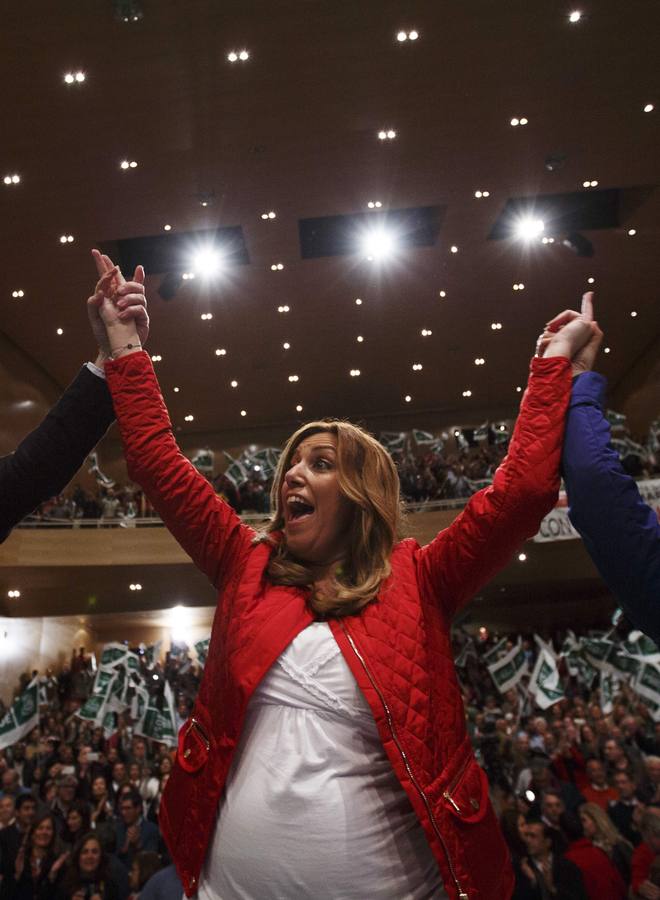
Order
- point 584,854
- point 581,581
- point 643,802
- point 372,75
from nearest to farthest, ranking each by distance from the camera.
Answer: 1. point 584,854
2. point 643,802
3. point 372,75
4. point 581,581

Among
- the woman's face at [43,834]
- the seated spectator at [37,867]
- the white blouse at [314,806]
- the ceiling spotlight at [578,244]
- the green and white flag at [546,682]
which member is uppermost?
the ceiling spotlight at [578,244]

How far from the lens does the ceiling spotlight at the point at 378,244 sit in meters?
12.2

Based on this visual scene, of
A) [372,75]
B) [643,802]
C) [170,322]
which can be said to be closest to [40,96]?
[372,75]

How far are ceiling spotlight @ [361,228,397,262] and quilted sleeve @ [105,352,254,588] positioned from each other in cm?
1124

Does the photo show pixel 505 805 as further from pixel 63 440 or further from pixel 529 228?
pixel 529 228

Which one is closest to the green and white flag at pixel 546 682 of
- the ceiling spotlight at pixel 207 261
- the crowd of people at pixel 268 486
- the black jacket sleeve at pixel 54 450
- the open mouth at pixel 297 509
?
the crowd of people at pixel 268 486

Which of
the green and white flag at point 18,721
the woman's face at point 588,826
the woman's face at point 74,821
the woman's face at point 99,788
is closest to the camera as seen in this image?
the woman's face at point 588,826

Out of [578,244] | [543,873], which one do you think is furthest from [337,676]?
[578,244]

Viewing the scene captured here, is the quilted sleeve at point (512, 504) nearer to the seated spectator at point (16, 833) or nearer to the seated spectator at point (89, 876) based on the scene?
the seated spectator at point (89, 876)

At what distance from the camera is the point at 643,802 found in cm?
502

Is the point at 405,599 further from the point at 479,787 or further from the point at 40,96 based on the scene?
the point at 40,96

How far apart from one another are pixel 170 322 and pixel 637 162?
8.89 metres

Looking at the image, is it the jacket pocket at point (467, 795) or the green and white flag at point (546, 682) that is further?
the green and white flag at point (546, 682)

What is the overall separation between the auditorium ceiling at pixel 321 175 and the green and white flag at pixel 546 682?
7227mm
